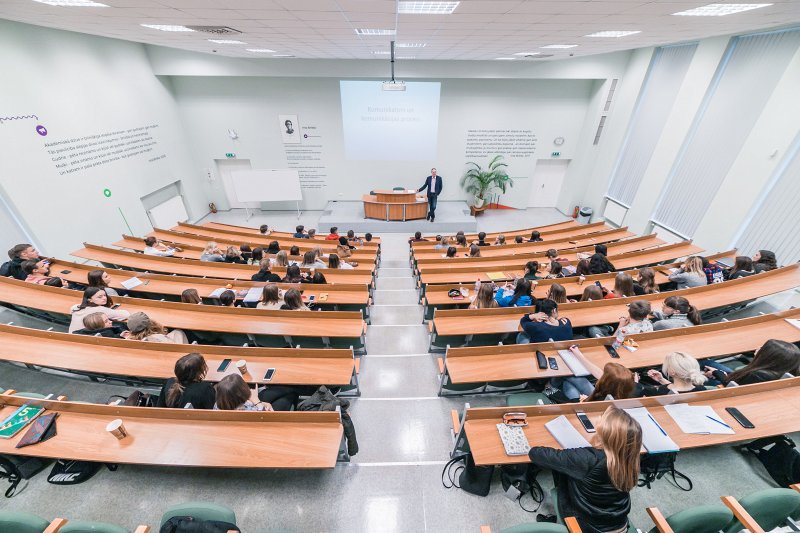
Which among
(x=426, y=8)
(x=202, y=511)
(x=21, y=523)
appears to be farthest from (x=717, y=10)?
(x=21, y=523)

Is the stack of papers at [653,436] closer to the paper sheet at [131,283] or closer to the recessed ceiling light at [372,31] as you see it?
the recessed ceiling light at [372,31]

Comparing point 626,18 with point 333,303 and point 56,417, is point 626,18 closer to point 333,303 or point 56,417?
point 333,303

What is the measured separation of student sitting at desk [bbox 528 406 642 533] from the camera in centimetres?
194

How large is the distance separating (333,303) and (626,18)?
5304 millimetres

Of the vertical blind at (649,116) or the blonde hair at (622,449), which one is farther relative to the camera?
the vertical blind at (649,116)

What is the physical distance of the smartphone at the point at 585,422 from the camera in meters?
2.64

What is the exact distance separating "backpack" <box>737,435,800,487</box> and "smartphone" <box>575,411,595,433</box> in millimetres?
1879

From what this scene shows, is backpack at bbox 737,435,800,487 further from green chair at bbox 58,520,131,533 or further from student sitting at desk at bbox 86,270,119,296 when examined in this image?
student sitting at desk at bbox 86,270,119,296

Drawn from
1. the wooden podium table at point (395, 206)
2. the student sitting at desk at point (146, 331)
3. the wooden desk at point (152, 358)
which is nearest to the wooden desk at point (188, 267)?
the student sitting at desk at point (146, 331)

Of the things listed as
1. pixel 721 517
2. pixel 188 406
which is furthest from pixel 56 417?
pixel 721 517

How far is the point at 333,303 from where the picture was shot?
473 cm

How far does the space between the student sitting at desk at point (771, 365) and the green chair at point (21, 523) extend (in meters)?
5.75

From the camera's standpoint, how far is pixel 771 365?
117 inches

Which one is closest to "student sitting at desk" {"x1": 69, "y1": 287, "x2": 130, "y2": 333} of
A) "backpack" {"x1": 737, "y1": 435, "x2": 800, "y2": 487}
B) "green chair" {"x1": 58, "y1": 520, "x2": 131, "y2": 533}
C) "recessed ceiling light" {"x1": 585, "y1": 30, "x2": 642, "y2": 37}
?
"green chair" {"x1": 58, "y1": 520, "x2": 131, "y2": 533}
